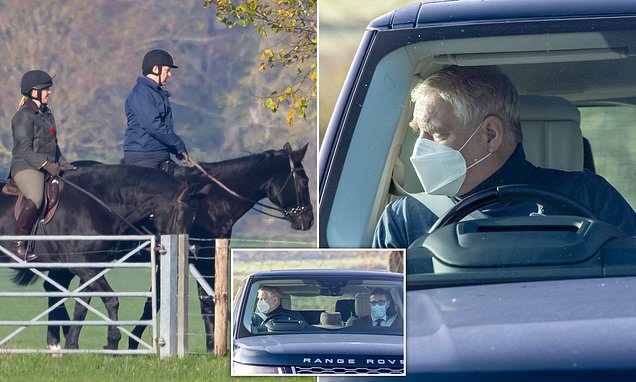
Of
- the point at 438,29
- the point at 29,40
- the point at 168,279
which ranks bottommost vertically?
the point at 168,279

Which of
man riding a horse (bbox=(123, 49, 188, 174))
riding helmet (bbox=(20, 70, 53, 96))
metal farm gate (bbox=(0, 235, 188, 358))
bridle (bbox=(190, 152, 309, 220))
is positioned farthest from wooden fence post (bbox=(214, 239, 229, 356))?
riding helmet (bbox=(20, 70, 53, 96))

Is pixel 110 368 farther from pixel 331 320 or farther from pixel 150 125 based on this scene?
pixel 331 320

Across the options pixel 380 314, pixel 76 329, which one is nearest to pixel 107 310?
pixel 76 329

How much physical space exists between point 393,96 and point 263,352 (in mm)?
700

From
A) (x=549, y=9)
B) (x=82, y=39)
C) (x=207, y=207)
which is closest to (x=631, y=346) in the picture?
(x=549, y=9)

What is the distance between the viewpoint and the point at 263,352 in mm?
1707

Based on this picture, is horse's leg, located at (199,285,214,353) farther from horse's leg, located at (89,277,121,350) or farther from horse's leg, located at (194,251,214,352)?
horse's leg, located at (89,277,121,350)

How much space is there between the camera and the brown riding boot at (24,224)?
9102 millimetres

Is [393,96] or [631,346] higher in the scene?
[393,96]

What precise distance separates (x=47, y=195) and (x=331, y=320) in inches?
301

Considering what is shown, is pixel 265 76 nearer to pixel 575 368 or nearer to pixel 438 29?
pixel 438 29

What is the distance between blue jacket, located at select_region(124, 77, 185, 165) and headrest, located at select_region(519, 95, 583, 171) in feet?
23.6

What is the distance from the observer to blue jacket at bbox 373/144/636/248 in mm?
2062

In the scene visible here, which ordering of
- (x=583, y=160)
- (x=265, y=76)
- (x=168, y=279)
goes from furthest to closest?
(x=265, y=76), (x=168, y=279), (x=583, y=160)
